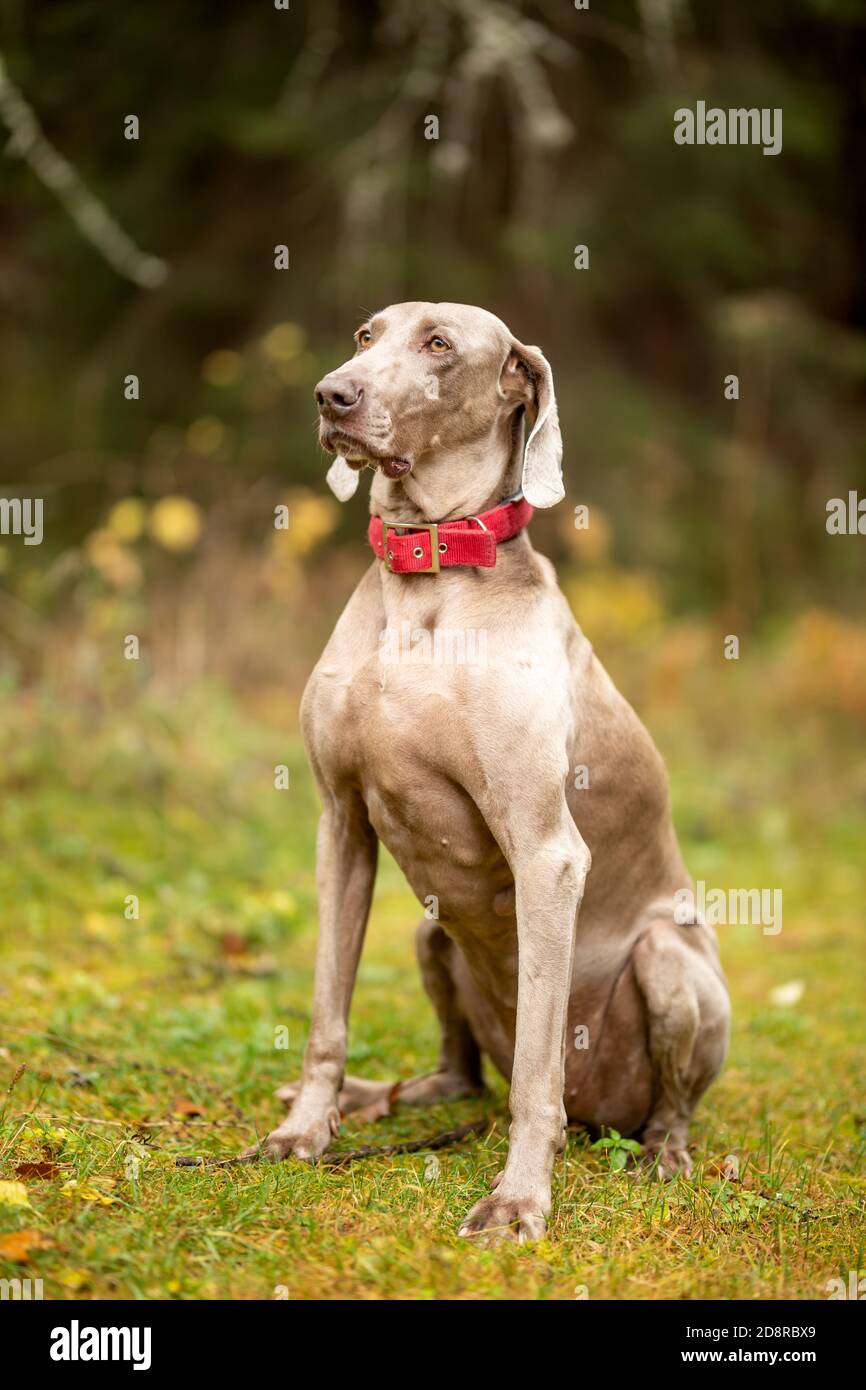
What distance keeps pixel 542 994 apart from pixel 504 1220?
1.52 feet

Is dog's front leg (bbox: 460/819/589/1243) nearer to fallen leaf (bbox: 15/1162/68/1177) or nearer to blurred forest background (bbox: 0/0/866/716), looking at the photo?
fallen leaf (bbox: 15/1162/68/1177)

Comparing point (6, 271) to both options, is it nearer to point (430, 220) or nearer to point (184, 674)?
point (430, 220)

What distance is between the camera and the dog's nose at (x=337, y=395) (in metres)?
2.91

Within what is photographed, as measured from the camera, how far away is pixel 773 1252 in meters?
2.74

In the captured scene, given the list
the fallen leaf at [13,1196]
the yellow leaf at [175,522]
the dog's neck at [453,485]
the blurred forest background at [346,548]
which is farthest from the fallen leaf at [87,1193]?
the yellow leaf at [175,522]

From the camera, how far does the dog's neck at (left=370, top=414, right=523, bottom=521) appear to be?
3.17m

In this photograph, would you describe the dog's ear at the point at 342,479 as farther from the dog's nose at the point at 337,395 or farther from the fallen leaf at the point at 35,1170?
the fallen leaf at the point at 35,1170

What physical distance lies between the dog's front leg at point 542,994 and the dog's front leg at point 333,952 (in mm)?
502

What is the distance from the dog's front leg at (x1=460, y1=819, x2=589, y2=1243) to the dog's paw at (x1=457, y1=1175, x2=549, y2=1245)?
0.07m

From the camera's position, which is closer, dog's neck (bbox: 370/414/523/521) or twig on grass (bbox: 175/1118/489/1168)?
twig on grass (bbox: 175/1118/489/1168)

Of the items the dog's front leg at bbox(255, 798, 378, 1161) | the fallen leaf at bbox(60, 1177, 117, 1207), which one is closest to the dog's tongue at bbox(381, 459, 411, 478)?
the dog's front leg at bbox(255, 798, 378, 1161)

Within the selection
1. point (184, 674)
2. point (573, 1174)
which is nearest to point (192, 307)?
point (184, 674)

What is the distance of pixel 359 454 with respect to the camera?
9.82 feet
